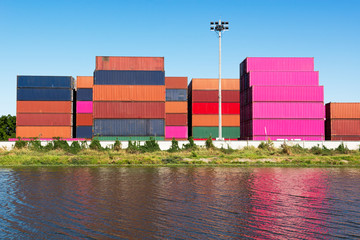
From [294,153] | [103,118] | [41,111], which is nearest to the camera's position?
[294,153]

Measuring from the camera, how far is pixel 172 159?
32625 mm

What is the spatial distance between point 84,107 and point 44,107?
6060mm

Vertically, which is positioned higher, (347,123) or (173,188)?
(347,123)

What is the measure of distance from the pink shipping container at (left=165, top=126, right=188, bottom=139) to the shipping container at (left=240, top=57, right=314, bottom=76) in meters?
13.7

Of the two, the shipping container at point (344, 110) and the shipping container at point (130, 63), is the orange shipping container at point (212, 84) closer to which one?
the shipping container at point (130, 63)

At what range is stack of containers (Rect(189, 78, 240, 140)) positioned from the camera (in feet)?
171

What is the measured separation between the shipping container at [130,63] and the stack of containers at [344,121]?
2628cm

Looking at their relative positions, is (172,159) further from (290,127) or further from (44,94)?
(44,94)

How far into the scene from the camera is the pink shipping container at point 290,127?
47406 mm

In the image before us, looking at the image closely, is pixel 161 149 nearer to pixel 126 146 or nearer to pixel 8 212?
pixel 126 146

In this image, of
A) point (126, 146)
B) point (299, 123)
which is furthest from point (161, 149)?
point (299, 123)

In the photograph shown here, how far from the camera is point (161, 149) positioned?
40.0 metres

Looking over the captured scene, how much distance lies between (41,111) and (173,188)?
41462mm

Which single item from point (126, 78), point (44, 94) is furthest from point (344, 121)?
point (44, 94)
